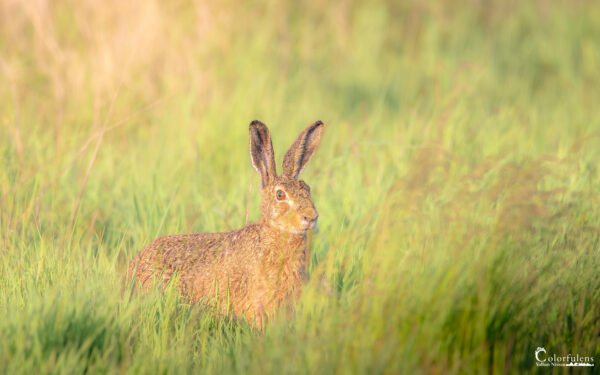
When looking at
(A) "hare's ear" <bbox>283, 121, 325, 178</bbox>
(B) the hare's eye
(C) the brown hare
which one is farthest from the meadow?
(A) "hare's ear" <bbox>283, 121, 325, 178</bbox>

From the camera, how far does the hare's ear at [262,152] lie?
4996 mm

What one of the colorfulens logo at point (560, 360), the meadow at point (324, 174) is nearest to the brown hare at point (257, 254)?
the meadow at point (324, 174)

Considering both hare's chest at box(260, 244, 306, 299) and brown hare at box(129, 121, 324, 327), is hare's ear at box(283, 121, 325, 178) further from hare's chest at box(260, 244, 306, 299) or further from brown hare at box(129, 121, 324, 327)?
hare's chest at box(260, 244, 306, 299)

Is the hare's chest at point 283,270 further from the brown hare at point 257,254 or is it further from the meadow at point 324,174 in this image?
the meadow at point 324,174

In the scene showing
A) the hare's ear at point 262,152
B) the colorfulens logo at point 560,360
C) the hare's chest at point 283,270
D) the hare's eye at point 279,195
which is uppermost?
the hare's ear at point 262,152

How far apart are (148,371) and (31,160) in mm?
2758

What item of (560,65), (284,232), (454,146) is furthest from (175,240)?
(560,65)

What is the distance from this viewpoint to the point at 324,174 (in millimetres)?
6445

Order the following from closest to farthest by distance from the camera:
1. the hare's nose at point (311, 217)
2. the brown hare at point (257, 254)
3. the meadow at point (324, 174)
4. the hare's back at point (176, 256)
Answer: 1. the meadow at point (324, 174)
2. the hare's nose at point (311, 217)
3. the brown hare at point (257, 254)
4. the hare's back at point (176, 256)

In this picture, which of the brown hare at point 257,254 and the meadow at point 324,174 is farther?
the brown hare at point 257,254

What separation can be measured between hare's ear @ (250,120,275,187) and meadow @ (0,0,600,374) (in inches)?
21.5

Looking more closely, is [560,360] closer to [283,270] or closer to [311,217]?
[311,217]

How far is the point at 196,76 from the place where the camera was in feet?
25.8

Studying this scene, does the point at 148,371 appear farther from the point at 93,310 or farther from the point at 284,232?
the point at 284,232
